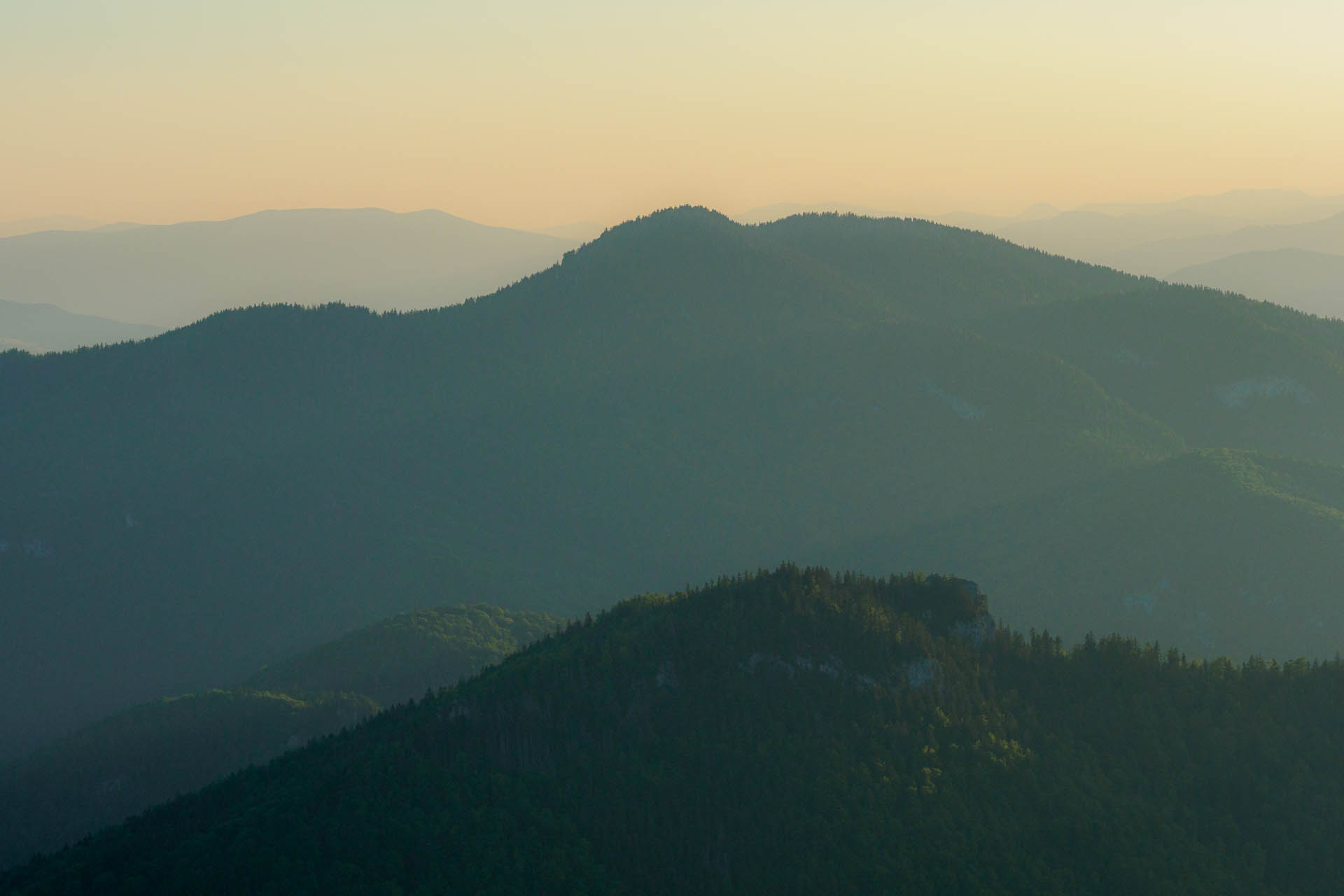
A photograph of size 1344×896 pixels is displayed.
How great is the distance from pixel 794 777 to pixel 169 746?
320 ft

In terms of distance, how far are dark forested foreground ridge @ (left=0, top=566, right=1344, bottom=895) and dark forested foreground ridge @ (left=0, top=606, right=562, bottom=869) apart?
49.9 metres

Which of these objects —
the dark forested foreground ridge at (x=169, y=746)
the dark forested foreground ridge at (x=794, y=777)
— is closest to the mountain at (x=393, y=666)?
Answer: the dark forested foreground ridge at (x=169, y=746)

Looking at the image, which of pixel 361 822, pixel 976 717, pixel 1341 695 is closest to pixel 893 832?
pixel 976 717

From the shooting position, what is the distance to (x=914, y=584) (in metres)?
122

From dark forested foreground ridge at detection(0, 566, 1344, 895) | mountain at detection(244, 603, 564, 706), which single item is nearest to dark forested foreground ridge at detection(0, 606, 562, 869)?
mountain at detection(244, 603, 564, 706)

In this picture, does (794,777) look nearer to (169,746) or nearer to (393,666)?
(169,746)

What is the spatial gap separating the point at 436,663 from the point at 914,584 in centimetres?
9095

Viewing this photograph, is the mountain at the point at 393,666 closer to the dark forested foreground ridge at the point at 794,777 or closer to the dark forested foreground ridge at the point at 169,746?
the dark forested foreground ridge at the point at 169,746

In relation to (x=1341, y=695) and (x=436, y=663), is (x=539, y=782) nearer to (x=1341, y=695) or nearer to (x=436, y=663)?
(x=1341, y=695)

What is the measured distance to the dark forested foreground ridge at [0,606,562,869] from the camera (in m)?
155

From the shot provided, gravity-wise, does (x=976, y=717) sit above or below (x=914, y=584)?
below

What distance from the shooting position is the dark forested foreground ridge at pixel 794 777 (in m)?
93.6

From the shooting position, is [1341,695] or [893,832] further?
[1341,695]

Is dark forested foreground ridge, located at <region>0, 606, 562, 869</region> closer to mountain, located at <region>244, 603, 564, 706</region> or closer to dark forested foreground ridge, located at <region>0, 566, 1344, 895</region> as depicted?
mountain, located at <region>244, 603, 564, 706</region>
